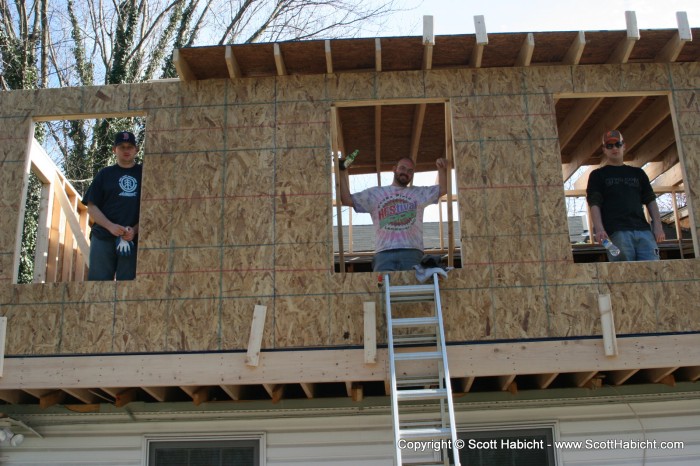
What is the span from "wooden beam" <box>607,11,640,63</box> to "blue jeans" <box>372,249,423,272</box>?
2673 mm

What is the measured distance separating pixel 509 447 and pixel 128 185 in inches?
179

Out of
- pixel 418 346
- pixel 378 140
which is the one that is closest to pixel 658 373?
pixel 418 346

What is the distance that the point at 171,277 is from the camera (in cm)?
625

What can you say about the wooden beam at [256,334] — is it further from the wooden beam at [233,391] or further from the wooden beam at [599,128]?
the wooden beam at [599,128]

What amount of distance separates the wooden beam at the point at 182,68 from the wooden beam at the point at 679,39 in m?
4.54

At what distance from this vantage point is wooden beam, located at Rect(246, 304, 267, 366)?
19.6 feet

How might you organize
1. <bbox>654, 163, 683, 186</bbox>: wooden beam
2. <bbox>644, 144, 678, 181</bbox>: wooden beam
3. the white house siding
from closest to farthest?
the white house siding
<bbox>644, 144, 678, 181</bbox>: wooden beam
<bbox>654, 163, 683, 186</bbox>: wooden beam

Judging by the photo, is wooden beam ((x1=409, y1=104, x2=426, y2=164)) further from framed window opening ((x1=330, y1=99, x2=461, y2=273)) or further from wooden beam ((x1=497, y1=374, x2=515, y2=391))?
wooden beam ((x1=497, y1=374, x2=515, y2=391))

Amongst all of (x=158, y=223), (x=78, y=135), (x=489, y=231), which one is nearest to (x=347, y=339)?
(x=489, y=231)

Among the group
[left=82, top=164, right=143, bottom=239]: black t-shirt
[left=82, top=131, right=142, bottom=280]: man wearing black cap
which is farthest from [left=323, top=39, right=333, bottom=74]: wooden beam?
[left=82, top=164, right=143, bottom=239]: black t-shirt

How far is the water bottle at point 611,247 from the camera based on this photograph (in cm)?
625

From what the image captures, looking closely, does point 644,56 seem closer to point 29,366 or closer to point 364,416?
point 364,416

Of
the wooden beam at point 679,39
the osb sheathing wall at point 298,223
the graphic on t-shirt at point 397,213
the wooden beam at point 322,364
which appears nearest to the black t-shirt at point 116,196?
the osb sheathing wall at point 298,223

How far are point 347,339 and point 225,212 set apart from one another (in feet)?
5.32
